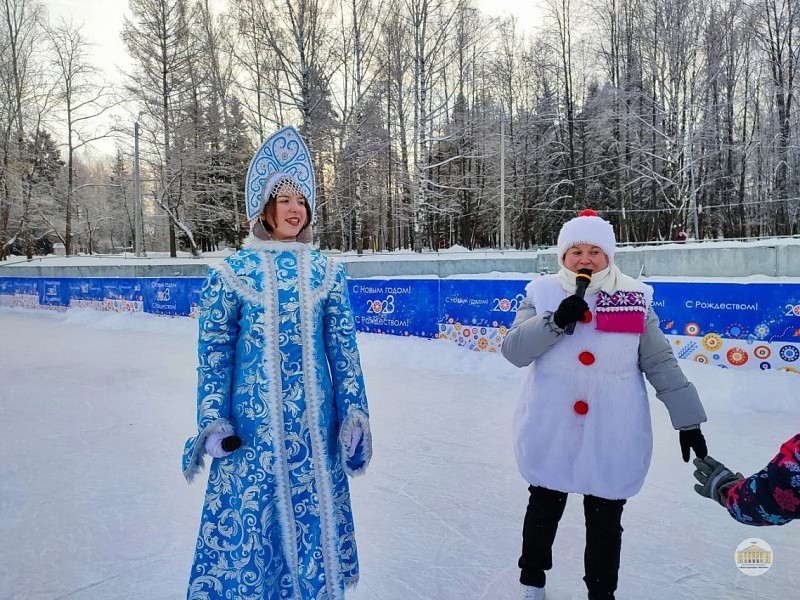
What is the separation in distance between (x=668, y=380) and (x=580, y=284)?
436 millimetres

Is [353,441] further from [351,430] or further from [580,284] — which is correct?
[580,284]

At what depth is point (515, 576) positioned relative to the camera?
2303 millimetres

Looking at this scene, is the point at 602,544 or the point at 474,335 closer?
the point at 602,544

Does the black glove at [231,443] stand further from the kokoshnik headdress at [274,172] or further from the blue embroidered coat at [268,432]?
the kokoshnik headdress at [274,172]

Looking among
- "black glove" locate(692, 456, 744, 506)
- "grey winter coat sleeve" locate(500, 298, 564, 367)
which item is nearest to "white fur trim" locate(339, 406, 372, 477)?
"grey winter coat sleeve" locate(500, 298, 564, 367)

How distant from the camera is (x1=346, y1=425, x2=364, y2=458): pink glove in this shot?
5.50 feet

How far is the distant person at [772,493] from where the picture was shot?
1075 millimetres

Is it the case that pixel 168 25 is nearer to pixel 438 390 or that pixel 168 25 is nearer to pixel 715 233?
pixel 438 390

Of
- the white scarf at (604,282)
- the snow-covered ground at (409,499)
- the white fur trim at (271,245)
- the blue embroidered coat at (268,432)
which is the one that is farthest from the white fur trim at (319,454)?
the white scarf at (604,282)

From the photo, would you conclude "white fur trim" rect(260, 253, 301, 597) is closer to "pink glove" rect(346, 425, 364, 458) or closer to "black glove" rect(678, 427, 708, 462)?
"pink glove" rect(346, 425, 364, 458)

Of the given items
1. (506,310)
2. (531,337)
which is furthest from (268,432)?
(506,310)

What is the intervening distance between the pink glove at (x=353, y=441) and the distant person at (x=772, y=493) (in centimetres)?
99

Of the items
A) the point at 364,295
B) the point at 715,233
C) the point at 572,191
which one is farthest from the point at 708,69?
the point at 364,295

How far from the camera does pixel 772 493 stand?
3.65 ft
